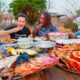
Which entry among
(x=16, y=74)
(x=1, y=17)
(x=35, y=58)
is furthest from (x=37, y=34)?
(x=1, y=17)

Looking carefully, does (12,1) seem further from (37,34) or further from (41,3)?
(37,34)

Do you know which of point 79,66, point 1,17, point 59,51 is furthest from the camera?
point 1,17

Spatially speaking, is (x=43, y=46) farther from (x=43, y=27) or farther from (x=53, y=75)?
(x=43, y=27)

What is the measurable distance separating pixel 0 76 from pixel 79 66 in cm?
48

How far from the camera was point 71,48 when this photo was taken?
150 cm

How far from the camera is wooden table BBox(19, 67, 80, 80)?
123cm

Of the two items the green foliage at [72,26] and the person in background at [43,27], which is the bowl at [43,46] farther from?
the green foliage at [72,26]

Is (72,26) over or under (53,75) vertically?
over

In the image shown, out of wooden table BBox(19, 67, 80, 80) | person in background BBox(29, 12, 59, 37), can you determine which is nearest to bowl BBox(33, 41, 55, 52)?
wooden table BBox(19, 67, 80, 80)

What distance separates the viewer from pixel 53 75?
1.29 meters

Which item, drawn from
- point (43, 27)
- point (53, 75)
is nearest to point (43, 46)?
point (53, 75)

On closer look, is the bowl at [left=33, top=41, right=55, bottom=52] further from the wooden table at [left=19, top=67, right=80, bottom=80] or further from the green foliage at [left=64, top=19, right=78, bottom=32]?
the green foliage at [left=64, top=19, right=78, bottom=32]

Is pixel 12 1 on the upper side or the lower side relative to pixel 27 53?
upper

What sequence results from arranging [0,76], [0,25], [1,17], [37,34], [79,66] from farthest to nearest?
[1,17] → [0,25] → [37,34] → [79,66] → [0,76]
